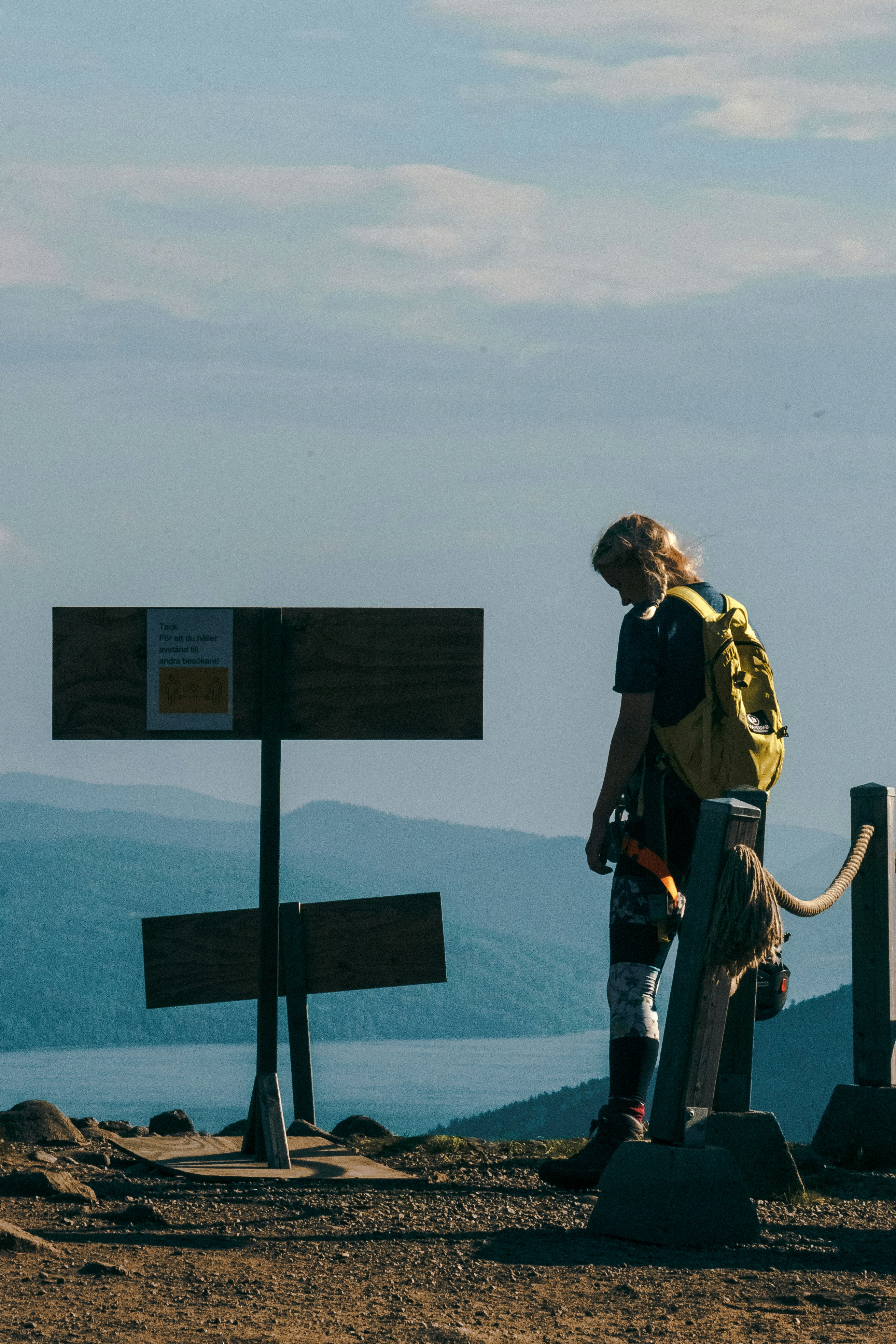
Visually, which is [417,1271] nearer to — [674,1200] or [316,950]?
[674,1200]

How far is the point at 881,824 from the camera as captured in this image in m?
7.04

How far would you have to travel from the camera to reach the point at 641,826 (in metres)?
5.25

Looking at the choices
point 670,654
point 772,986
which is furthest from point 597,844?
point 772,986

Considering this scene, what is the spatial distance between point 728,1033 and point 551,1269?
1893 millimetres

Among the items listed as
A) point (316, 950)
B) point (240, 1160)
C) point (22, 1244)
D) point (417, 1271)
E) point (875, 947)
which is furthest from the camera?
point (316, 950)

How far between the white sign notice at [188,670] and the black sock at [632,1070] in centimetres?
217

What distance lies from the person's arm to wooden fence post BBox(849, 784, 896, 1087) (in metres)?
2.26

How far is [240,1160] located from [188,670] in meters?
2.07

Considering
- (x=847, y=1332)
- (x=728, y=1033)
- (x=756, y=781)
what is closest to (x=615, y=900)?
(x=756, y=781)

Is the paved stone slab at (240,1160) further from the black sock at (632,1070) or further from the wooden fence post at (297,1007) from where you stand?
the black sock at (632,1070)

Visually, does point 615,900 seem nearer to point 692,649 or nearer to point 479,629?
point 692,649

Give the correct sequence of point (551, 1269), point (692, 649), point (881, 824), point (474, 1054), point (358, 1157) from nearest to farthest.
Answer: point (551, 1269)
point (692, 649)
point (358, 1157)
point (881, 824)
point (474, 1054)

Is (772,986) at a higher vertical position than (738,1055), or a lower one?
higher

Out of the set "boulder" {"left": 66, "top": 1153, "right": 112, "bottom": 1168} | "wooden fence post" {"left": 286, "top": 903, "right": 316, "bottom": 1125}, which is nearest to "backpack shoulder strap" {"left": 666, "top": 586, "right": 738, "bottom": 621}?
"wooden fence post" {"left": 286, "top": 903, "right": 316, "bottom": 1125}
